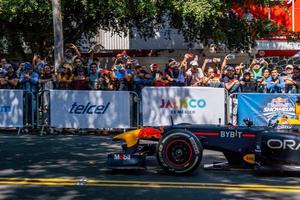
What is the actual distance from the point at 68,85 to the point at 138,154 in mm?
7142

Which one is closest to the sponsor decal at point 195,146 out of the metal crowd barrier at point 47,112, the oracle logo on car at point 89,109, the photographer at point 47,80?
the metal crowd barrier at point 47,112

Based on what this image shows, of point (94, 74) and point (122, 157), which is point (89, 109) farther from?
point (122, 157)

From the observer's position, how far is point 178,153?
8672 millimetres

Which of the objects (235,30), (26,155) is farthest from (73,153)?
(235,30)

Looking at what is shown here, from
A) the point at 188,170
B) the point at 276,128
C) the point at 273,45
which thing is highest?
the point at 273,45

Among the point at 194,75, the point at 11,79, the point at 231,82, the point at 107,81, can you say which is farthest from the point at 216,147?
the point at 11,79

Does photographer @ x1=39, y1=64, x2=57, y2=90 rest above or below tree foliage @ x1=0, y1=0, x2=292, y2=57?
below

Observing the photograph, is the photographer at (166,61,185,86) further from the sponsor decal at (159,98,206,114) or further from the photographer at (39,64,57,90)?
the photographer at (39,64,57,90)

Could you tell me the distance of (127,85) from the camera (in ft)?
50.8

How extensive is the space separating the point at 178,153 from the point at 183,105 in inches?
235

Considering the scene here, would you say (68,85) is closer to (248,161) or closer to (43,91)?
(43,91)

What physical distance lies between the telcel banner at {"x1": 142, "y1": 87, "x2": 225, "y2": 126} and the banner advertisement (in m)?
0.54

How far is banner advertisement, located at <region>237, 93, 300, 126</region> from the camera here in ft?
47.1

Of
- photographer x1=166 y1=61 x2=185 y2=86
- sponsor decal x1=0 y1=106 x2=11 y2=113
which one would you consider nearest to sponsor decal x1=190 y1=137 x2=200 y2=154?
photographer x1=166 y1=61 x2=185 y2=86
